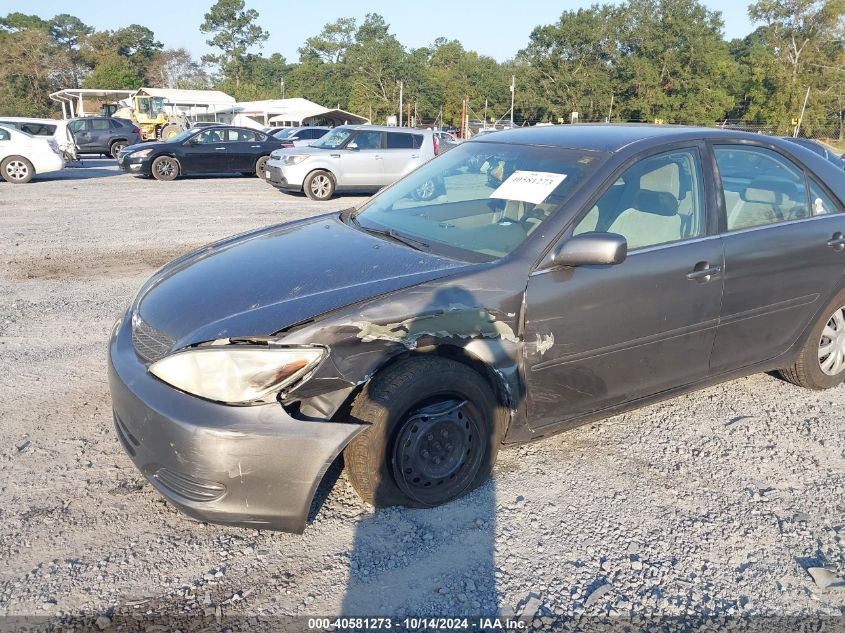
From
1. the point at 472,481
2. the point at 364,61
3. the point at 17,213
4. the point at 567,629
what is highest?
the point at 364,61

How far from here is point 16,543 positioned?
288 centimetres

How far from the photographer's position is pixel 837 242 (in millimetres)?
4238

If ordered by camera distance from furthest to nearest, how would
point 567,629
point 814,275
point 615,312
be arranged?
point 814,275, point 615,312, point 567,629

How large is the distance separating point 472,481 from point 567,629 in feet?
2.86

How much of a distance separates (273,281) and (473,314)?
913 millimetres

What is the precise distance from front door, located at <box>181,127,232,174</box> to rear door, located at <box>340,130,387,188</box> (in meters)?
5.34

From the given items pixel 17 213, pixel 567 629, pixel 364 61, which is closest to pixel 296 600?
pixel 567 629

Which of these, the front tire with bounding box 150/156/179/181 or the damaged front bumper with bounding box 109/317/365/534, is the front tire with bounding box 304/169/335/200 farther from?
the damaged front bumper with bounding box 109/317/365/534

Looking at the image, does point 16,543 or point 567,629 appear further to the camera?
point 16,543

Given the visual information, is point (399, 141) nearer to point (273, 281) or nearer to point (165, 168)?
point (165, 168)

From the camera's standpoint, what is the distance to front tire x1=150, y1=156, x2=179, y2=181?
19.0m

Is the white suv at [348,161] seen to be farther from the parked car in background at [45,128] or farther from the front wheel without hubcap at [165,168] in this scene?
the parked car in background at [45,128]

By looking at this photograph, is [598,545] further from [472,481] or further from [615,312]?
[615,312]

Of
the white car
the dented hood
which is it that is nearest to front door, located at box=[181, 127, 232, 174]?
the white car
